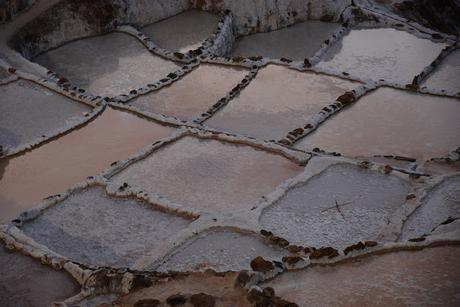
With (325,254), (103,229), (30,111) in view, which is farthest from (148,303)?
(30,111)

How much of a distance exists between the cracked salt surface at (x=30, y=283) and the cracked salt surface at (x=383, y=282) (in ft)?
7.55

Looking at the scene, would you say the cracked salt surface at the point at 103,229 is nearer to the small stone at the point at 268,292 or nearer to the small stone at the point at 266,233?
the small stone at the point at 266,233

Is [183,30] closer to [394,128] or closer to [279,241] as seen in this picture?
[394,128]

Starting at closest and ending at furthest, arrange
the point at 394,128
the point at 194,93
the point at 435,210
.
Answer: the point at 435,210
the point at 394,128
the point at 194,93

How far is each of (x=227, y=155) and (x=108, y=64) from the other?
16.1 ft

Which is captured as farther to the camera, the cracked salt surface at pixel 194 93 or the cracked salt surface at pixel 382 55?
the cracked salt surface at pixel 382 55

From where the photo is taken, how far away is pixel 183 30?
14.4 metres

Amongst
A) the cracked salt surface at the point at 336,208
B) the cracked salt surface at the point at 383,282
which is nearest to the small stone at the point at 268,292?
the cracked salt surface at the point at 383,282

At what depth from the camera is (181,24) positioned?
1466 cm

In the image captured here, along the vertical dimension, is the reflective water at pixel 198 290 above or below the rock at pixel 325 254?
below

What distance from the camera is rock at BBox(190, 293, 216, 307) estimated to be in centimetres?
500

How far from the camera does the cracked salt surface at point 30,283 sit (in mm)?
6191

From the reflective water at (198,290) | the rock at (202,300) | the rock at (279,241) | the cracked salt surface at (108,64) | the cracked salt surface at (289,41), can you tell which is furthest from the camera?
the cracked salt surface at (289,41)

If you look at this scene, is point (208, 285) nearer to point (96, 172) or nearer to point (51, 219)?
point (51, 219)
